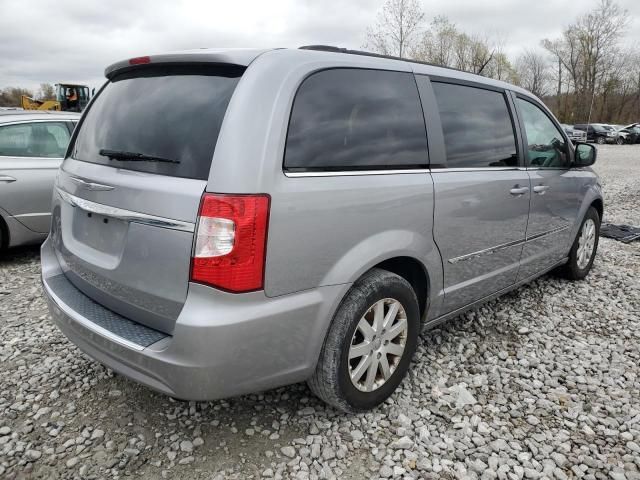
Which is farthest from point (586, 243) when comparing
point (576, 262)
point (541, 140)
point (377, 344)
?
point (377, 344)

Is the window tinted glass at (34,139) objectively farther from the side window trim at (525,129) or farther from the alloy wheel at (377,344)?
the side window trim at (525,129)

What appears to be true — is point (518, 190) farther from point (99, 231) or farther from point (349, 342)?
point (99, 231)

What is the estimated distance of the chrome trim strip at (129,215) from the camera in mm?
1875

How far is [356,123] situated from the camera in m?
2.31

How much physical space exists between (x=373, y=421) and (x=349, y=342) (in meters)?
0.54

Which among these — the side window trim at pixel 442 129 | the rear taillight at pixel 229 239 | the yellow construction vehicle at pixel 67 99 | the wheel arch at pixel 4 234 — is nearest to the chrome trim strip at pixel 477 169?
the side window trim at pixel 442 129

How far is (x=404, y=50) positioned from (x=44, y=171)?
21.9 m

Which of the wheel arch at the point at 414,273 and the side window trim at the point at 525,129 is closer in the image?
the wheel arch at the point at 414,273

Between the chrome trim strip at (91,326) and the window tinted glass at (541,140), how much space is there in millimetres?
A: 2960

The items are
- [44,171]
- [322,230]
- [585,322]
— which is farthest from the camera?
[44,171]

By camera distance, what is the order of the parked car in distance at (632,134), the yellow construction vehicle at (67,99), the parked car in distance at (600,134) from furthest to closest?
1. the parked car in distance at (632,134)
2. the parked car in distance at (600,134)
3. the yellow construction vehicle at (67,99)

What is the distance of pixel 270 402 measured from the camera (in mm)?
2656

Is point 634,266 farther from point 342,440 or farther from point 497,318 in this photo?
point 342,440

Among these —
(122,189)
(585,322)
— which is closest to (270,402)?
(122,189)
